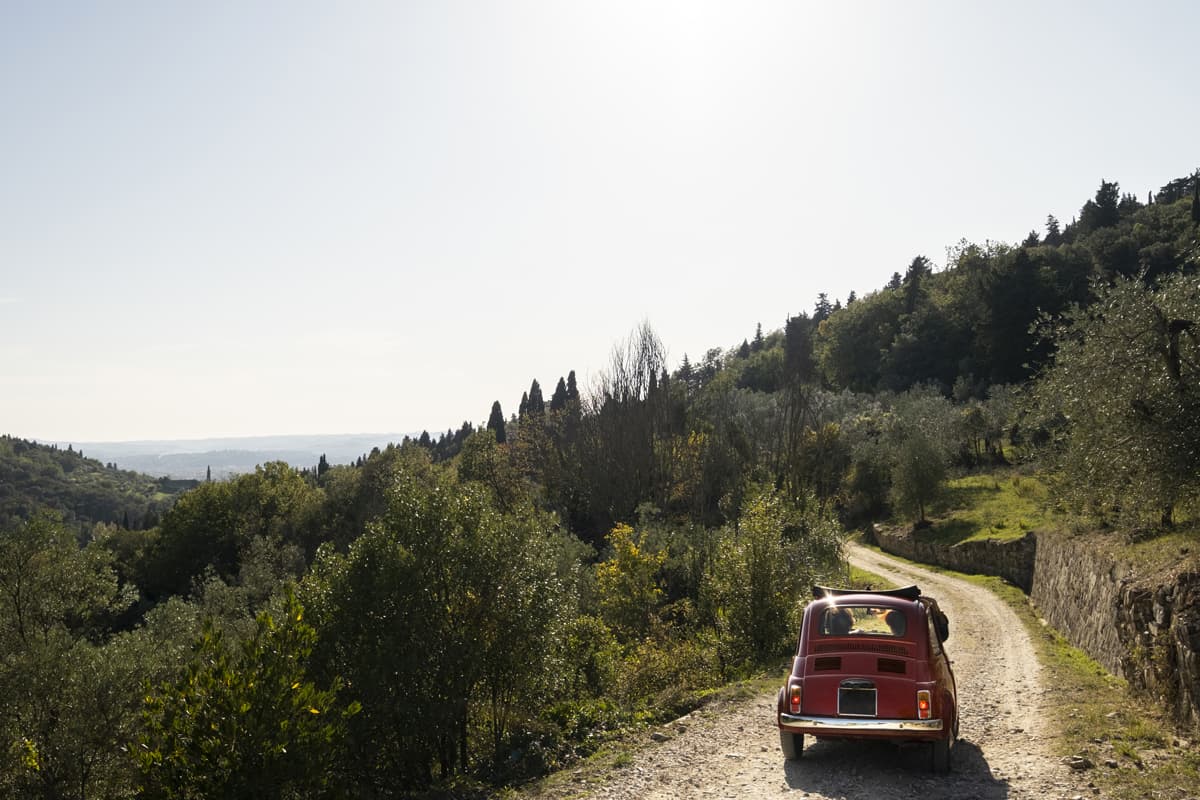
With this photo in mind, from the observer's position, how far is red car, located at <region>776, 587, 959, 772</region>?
995cm

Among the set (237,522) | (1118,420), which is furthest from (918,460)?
(237,522)

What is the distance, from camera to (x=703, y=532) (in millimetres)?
37500

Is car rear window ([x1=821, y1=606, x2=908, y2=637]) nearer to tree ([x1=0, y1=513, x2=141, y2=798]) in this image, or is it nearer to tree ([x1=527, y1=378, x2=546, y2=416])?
tree ([x1=0, y1=513, x2=141, y2=798])

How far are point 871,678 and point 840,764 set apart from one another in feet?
5.31

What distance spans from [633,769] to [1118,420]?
1332 cm

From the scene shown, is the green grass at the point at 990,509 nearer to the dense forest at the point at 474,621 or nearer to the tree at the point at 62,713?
the dense forest at the point at 474,621

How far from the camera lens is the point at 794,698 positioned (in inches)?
418

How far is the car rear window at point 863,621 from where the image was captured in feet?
35.6

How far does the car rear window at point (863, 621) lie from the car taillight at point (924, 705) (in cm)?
91

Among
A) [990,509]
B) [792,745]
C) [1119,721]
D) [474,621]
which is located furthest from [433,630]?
[990,509]

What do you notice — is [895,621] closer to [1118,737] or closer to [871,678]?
[871,678]

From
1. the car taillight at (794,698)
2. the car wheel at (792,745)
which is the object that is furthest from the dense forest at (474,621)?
the car taillight at (794,698)

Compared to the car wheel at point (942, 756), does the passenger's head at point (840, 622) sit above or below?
above

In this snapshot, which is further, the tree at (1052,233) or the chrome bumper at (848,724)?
the tree at (1052,233)
